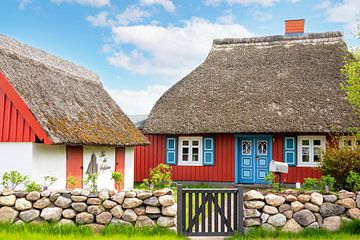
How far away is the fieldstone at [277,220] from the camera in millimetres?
8609

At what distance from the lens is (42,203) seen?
862cm

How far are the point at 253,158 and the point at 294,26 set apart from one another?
8794 mm

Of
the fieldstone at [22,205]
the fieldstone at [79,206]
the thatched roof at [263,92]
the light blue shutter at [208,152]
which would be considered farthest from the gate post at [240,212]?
the light blue shutter at [208,152]

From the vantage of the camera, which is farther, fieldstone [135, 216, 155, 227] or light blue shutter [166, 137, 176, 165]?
light blue shutter [166, 137, 176, 165]

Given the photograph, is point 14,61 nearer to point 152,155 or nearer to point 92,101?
point 92,101

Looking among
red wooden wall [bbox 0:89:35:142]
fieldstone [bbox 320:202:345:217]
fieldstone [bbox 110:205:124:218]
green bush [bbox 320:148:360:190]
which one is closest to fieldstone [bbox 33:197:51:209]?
fieldstone [bbox 110:205:124:218]

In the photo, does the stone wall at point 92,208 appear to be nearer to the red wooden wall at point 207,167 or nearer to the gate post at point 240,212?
the gate post at point 240,212

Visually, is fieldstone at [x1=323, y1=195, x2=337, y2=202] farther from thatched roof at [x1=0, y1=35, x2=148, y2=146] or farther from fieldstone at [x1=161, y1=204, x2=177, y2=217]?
thatched roof at [x1=0, y1=35, x2=148, y2=146]

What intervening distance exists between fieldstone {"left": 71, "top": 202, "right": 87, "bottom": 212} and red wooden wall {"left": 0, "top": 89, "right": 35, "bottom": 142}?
122 inches

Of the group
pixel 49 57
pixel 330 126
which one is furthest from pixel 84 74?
pixel 330 126

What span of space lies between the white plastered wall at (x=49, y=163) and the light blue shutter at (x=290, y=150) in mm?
10785

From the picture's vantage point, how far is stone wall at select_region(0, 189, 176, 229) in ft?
28.0

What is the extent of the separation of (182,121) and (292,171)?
17.8ft

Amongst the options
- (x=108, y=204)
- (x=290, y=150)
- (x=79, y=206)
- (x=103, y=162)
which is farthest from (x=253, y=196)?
(x=290, y=150)
